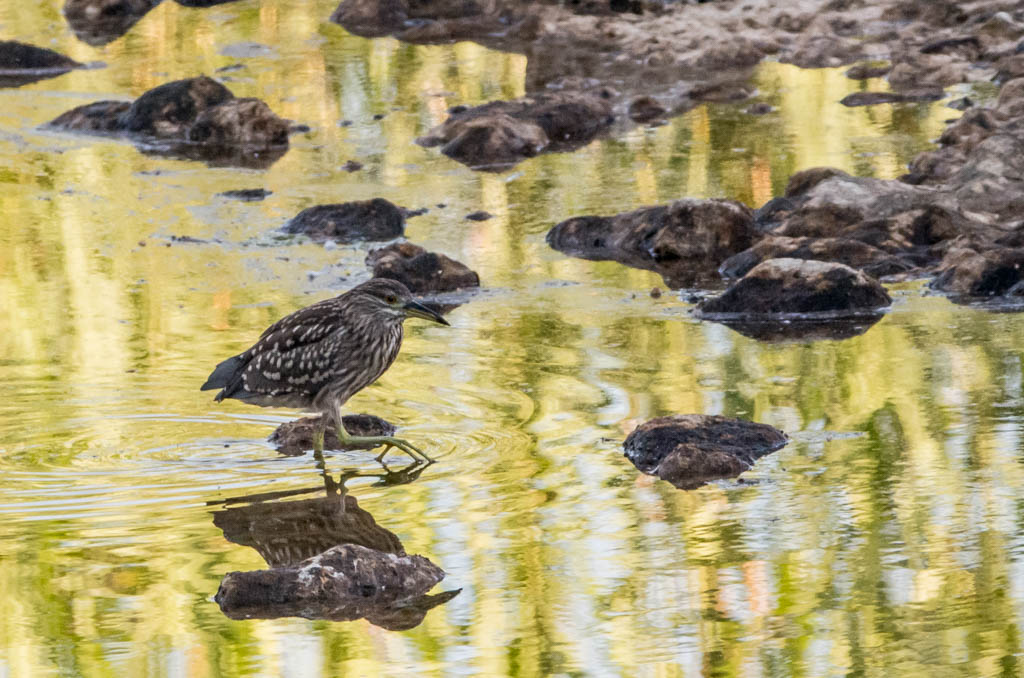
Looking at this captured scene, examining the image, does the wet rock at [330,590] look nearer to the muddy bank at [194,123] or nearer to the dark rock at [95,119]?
the muddy bank at [194,123]

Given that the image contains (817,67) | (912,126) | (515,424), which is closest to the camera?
(515,424)

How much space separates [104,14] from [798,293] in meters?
14.6

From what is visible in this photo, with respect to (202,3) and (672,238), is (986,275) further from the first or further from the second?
(202,3)

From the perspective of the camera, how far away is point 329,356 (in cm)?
816

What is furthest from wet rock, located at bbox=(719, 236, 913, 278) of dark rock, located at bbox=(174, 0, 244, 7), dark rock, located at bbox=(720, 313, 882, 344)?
dark rock, located at bbox=(174, 0, 244, 7)

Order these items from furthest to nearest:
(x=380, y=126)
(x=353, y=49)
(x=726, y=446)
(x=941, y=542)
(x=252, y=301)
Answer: (x=353, y=49)
(x=380, y=126)
(x=252, y=301)
(x=726, y=446)
(x=941, y=542)

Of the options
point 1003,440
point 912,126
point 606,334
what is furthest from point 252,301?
point 912,126

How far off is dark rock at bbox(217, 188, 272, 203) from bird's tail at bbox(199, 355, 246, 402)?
5070 millimetres

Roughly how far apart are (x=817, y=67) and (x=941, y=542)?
39.7 feet

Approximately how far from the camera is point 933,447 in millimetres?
7598

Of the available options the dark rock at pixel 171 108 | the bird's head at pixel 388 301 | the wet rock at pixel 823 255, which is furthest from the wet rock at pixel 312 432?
the dark rock at pixel 171 108

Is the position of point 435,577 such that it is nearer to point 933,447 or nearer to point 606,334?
point 933,447

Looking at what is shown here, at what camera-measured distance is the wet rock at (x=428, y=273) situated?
10.8 metres

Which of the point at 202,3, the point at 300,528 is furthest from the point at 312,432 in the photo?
the point at 202,3
